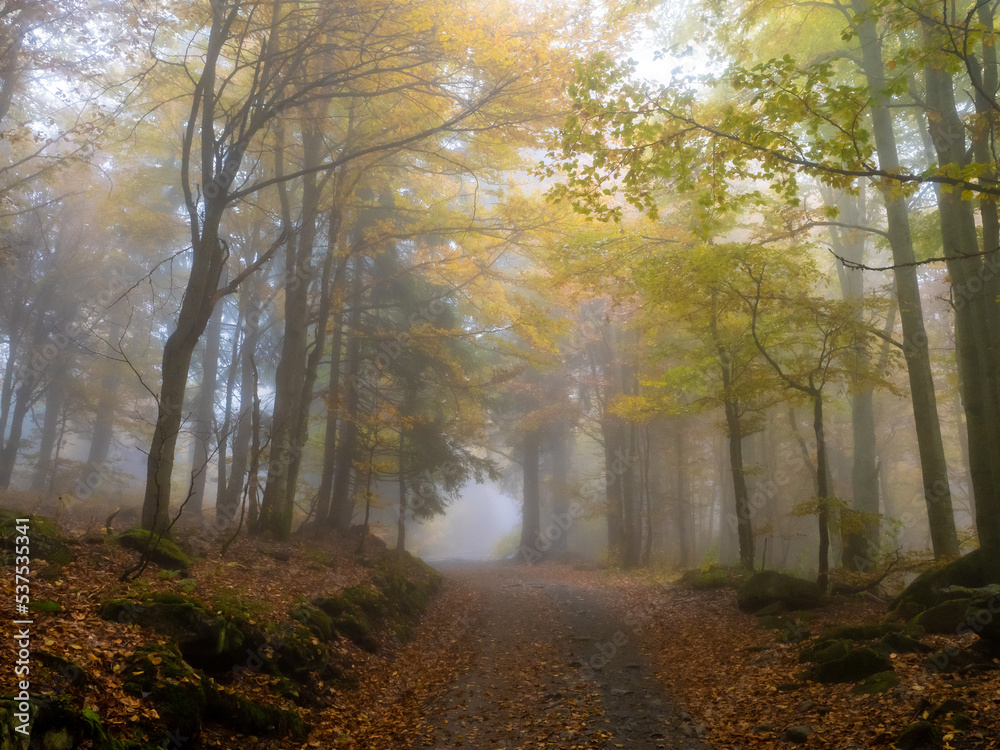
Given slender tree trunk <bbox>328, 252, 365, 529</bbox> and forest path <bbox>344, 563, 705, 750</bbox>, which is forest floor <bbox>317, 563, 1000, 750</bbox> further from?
slender tree trunk <bbox>328, 252, 365, 529</bbox>

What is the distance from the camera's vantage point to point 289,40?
31.3 feet

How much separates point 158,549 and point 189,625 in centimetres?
234

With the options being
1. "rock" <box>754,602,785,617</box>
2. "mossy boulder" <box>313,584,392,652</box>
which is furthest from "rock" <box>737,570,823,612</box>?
"mossy boulder" <box>313,584,392,652</box>

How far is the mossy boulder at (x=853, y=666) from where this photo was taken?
20.1 feet

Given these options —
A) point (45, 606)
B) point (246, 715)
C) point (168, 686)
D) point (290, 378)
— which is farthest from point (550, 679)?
point (290, 378)

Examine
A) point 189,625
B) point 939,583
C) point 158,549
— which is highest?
point 158,549

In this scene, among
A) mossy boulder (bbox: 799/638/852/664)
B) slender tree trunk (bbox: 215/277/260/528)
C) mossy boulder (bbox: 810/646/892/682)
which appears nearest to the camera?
mossy boulder (bbox: 810/646/892/682)

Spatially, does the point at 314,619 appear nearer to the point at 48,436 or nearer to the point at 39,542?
the point at 39,542

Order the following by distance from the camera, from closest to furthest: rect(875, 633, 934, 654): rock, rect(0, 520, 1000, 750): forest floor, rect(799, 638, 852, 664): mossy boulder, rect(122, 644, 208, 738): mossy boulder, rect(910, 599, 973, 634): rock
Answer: rect(122, 644, 208, 738): mossy boulder → rect(0, 520, 1000, 750): forest floor → rect(875, 633, 934, 654): rock → rect(799, 638, 852, 664): mossy boulder → rect(910, 599, 973, 634): rock

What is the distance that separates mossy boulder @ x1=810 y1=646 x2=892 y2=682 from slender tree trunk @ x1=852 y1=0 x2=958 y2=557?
12.4ft

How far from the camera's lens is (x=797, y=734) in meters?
5.27

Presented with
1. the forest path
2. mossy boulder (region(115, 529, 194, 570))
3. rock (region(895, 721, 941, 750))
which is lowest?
the forest path

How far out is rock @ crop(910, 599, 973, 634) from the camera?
683 cm

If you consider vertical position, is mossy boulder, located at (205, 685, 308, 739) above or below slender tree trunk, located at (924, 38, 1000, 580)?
below
